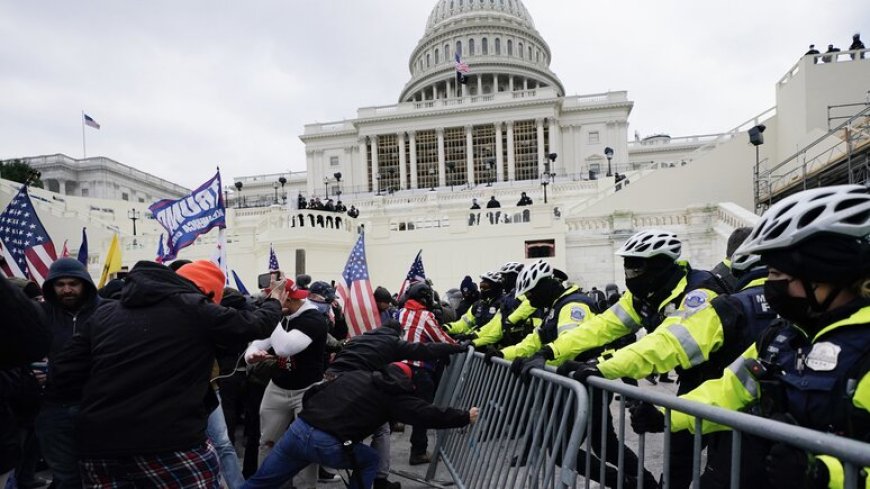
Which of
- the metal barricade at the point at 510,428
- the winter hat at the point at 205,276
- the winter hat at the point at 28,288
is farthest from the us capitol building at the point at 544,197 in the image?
the winter hat at the point at 205,276

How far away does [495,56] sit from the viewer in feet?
251

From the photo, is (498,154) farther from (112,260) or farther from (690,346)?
(690,346)

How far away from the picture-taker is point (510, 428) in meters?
3.58

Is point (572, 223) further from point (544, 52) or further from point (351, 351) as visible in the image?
point (544, 52)

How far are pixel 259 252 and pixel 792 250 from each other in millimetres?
21236

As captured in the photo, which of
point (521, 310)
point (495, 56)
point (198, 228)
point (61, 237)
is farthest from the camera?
point (495, 56)

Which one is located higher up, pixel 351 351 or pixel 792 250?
pixel 792 250

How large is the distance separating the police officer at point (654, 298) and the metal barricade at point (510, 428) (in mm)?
428

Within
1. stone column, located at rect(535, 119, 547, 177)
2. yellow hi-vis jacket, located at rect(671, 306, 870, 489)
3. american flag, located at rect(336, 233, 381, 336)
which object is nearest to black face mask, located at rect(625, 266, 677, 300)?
yellow hi-vis jacket, located at rect(671, 306, 870, 489)

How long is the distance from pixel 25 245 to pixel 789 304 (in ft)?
24.4

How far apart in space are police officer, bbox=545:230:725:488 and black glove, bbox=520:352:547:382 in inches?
3.5

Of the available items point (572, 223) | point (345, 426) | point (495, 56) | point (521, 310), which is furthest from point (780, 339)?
point (495, 56)

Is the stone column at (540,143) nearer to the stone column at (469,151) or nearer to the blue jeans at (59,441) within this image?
the stone column at (469,151)

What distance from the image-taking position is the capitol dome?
75.8 meters
